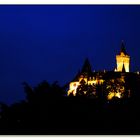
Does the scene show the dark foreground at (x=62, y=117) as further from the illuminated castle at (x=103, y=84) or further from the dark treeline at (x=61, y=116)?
the illuminated castle at (x=103, y=84)

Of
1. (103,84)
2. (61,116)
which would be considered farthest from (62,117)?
(103,84)

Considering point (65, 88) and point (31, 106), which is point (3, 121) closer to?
point (31, 106)

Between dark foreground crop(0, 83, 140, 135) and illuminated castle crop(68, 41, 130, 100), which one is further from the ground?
illuminated castle crop(68, 41, 130, 100)

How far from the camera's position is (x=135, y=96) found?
8086 mm

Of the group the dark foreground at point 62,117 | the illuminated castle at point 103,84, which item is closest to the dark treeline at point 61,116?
the dark foreground at point 62,117

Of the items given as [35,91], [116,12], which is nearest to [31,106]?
[35,91]

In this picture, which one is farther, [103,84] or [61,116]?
[103,84]

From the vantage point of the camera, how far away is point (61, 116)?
6848 millimetres

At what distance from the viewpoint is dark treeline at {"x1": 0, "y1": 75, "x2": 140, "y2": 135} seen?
261 inches

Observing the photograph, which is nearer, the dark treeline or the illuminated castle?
the dark treeline

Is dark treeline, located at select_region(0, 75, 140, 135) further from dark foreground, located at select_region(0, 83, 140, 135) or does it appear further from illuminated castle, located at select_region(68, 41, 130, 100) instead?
illuminated castle, located at select_region(68, 41, 130, 100)

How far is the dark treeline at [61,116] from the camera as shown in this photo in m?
6.64

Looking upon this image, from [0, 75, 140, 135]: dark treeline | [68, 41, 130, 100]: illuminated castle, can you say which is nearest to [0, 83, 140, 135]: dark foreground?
[0, 75, 140, 135]: dark treeline

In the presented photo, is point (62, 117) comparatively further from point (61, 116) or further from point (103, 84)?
point (103, 84)
